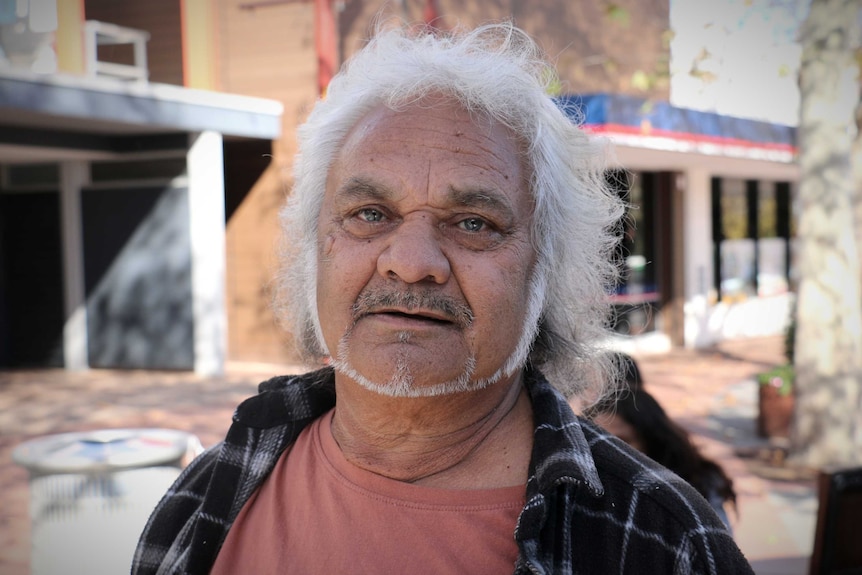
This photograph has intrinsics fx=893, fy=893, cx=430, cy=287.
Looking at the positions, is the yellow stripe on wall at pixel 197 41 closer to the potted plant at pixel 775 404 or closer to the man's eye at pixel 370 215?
the potted plant at pixel 775 404

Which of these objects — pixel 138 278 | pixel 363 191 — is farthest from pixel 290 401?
pixel 138 278

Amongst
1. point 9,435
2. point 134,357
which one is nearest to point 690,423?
point 9,435

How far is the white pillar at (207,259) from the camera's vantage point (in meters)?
Answer: 11.6

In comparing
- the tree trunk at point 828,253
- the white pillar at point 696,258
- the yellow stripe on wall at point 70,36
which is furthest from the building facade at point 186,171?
the tree trunk at point 828,253

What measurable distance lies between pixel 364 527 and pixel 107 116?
9210 millimetres

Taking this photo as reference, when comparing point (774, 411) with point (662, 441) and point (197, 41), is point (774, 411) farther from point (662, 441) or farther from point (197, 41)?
point (197, 41)

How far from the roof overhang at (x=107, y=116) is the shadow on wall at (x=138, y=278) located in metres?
0.79

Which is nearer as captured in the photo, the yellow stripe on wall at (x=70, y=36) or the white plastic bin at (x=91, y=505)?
the white plastic bin at (x=91, y=505)

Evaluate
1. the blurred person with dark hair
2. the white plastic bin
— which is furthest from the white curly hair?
the white plastic bin

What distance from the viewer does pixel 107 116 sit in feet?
32.3

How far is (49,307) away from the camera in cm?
1262

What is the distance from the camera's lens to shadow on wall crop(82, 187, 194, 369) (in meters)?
11.9

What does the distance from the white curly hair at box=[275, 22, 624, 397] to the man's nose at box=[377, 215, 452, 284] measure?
0.23 meters

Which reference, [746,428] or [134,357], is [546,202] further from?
[134,357]
